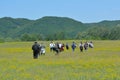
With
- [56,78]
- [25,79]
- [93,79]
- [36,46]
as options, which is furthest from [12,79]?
[36,46]

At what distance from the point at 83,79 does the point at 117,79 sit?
1178 millimetres

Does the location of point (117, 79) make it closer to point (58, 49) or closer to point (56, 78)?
point (56, 78)

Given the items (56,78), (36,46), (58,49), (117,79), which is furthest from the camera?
(58,49)

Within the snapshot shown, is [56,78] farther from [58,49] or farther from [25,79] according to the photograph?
[58,49]

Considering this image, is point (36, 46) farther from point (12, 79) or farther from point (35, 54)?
point (12, 79)

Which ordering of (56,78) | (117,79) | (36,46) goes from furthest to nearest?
(36,46), (56,78), (117,79)

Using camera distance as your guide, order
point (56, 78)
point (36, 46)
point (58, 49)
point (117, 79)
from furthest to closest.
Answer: point (58, 49), point (36, 46), point (56, 78), point (117, 79)

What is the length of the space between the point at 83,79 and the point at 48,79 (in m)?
1.29

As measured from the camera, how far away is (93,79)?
14.3m

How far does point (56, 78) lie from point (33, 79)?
117 centimetres

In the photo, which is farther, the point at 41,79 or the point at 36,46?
the point at 36,46

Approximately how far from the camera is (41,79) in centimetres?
1410

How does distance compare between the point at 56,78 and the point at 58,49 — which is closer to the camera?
the point at 56,78

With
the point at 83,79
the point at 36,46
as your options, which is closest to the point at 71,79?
the point at 83,79
